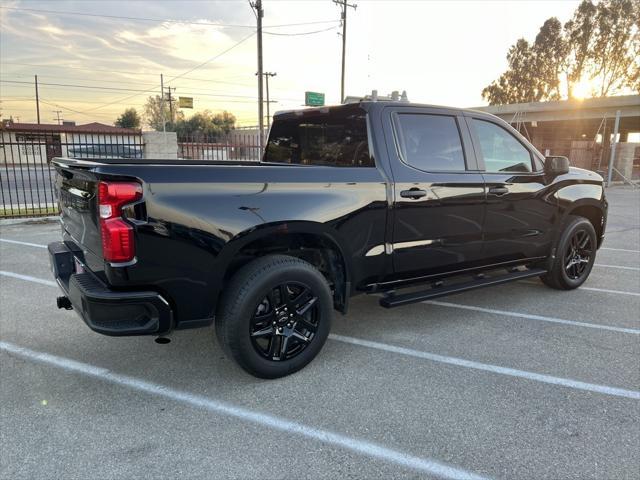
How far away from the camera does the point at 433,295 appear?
3.88 meters

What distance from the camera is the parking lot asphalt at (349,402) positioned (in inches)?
94.1

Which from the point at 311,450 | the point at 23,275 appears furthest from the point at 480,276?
the point at 23,275

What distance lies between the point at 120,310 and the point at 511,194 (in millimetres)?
3517

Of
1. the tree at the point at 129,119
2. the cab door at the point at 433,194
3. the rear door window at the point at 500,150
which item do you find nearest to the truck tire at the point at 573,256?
the rear door window at the point at 500,150

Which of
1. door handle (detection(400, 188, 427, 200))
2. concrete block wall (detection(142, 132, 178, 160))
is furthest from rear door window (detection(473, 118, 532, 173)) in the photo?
concrete block wall (detection(142, 132, 178, 160))

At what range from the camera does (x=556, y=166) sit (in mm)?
4617

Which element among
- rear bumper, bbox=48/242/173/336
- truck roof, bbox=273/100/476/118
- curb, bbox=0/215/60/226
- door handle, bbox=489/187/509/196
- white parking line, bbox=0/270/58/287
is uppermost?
truck roof, bbox=273/100/476/118

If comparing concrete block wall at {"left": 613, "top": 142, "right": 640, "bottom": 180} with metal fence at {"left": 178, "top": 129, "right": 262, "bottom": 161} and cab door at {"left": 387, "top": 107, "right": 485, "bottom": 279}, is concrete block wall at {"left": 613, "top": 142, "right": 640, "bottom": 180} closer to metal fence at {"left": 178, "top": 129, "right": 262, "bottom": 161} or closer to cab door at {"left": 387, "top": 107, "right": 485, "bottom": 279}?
metal fence at {"left": 178, "top": 129, "right": 262, "bottom": 161}

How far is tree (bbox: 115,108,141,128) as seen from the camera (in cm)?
8081

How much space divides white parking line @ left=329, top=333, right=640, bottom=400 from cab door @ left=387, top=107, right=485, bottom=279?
60 cm

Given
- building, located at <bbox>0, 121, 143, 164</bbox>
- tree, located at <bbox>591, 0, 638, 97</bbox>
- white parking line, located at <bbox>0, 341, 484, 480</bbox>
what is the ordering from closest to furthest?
1. white parking line, located at <bbox>0, 341, 484, 480</bbox>
2. building, located at <bbox>0, 121, 143, 164</bbox>
3. tree, located at <bbox>591, 0, 638, 97</bbox>

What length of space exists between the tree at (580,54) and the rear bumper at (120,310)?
53.1 m

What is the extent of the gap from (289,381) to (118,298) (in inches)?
50.8

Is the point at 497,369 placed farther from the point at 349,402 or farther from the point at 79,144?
the point at 79,144
